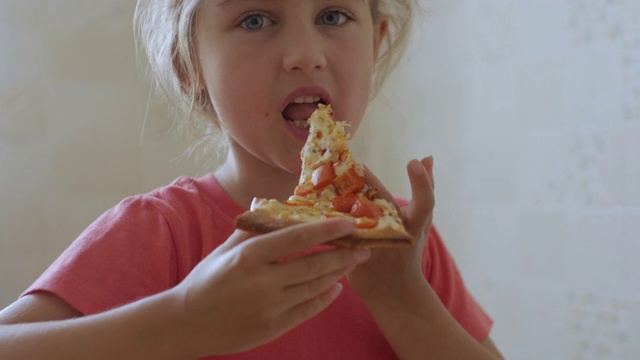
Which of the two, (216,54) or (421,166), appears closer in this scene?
(421,166)

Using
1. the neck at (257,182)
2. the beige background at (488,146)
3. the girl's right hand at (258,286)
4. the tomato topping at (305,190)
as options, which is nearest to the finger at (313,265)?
the girl's right hand at (258,286)

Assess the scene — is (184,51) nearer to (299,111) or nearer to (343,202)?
(299,111)

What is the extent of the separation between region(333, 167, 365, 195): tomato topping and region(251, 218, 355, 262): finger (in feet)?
0.53

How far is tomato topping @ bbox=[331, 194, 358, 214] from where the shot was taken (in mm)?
714

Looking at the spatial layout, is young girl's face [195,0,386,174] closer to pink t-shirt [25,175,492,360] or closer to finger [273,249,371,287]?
pink t-shirt [25,175,492,360]

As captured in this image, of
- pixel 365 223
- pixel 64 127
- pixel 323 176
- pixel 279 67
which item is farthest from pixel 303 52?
pixel 64 127

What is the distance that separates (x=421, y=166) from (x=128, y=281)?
13.5 inches

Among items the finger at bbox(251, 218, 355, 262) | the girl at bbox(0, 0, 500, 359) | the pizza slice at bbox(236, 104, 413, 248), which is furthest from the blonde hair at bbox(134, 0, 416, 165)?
the finger at bbox(251, 218, 355, 262)

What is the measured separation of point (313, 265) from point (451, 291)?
1.47 feet

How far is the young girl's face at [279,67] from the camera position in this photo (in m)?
0.87

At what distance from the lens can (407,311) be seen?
34.6 inches

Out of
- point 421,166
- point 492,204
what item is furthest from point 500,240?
point 421,166

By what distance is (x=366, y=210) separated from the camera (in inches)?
27.5

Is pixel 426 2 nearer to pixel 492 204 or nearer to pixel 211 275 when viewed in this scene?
pixel 492 204
